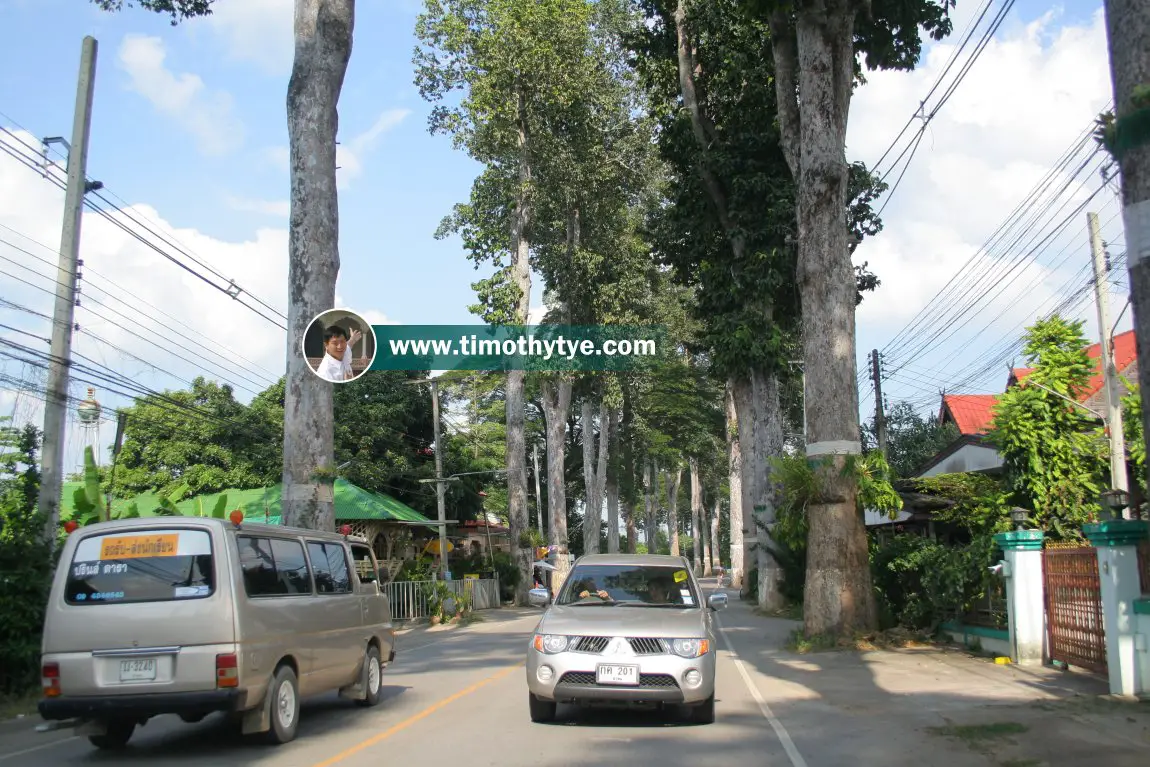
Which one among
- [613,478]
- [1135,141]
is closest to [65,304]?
[1135,141]

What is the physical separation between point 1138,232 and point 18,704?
1217 centimetres

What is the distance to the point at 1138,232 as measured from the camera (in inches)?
219

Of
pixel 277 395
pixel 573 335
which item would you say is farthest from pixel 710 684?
pixel 277 395

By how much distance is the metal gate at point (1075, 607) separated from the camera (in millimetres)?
11328

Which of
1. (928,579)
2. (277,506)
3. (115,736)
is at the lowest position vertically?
(115,736)

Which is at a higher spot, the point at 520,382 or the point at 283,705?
the point at 520,382

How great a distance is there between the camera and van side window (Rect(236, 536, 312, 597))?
8484 millimetres

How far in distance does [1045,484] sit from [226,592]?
12.4 metres

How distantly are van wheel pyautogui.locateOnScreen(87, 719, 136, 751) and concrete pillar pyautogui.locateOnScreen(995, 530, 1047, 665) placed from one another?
1073 cm

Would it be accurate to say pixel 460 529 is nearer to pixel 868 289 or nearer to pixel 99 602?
pixel 868 289

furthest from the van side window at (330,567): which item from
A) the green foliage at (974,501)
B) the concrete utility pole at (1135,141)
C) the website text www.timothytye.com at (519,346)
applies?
the website text www.timothytye.com at (519,346)

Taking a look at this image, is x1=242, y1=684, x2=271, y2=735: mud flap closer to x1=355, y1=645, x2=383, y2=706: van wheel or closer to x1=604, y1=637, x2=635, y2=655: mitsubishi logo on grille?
x1=355, y1=645, x2=383, y2=706: van wheel

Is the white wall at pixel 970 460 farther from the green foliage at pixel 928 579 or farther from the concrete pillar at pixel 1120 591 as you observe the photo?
the concrete pillar at pixel 1120 591

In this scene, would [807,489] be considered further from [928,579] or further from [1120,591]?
[1120,591]
